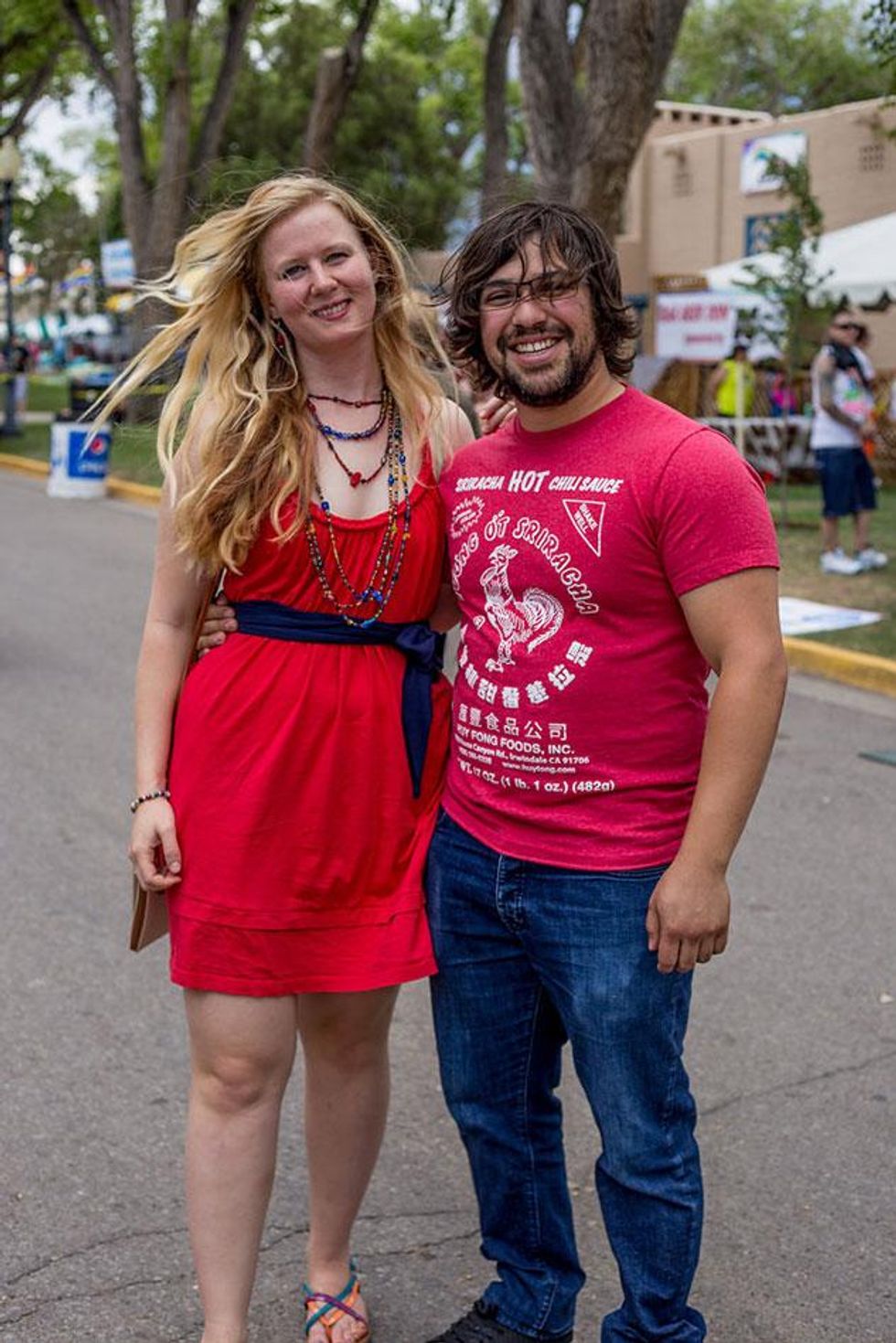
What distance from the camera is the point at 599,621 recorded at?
2293mm

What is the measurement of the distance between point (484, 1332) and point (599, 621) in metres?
1.18

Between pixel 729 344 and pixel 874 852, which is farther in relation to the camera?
pixel 729 344

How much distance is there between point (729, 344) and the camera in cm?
1781

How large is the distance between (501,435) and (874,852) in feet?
12.2

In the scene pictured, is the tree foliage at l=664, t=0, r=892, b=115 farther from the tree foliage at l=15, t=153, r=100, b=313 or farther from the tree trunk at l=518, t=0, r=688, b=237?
the tree trunk at l=518, t=0, r=688, b=237

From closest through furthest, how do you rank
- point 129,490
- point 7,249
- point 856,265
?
point 856,265 < point 129,490 < point 7,249

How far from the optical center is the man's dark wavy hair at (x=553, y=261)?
7.47 feet

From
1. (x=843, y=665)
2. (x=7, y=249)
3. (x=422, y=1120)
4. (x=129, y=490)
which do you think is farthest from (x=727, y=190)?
(x=422, y=1120)

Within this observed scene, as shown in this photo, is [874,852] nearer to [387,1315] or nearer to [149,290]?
[387,1315]

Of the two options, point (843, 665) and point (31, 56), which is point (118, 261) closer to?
point (31, 56)

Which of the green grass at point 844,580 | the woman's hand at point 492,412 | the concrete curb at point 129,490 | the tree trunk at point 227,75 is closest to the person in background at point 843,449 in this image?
the green grass at point 844,580

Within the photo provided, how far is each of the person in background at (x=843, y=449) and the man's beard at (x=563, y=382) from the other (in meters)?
9.42

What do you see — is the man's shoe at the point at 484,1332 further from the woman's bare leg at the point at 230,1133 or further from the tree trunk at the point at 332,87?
the tree trunk at the point at 332,87

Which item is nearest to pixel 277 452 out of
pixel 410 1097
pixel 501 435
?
pixel 501 435
